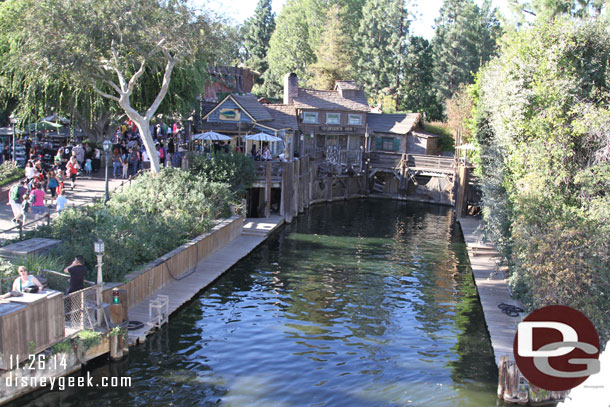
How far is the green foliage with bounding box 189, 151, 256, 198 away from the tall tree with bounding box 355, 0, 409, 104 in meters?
35.7

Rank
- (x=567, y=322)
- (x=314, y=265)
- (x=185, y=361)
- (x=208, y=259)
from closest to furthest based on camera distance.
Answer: (x=567, y=322) < (x=185, y=361) < (x=208, y=259) < (x=314, y=265)

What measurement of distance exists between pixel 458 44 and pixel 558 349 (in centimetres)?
5790

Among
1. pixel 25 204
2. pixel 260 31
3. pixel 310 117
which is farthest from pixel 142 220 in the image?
pixel 260 31

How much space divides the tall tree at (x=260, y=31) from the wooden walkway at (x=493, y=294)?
66298 millimetres

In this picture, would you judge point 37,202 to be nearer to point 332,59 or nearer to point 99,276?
point 99,276

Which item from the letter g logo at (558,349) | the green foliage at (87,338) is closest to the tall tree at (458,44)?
the green foliage at (87,338)

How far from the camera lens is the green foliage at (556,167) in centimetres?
1623

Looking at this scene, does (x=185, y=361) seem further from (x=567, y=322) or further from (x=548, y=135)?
(x=548, y=135)

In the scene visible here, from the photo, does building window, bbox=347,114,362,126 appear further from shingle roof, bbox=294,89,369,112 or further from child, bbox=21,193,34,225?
child, bbox=21,193,34,225

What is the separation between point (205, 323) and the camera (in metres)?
19.3

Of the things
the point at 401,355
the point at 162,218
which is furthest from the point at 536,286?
the point at 162,218

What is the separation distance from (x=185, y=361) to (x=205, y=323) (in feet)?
10.0

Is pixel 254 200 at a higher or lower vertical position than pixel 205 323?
higher

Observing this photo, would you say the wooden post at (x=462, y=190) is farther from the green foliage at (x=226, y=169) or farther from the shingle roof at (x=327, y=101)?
the green foliage at (x=226, y=169)
